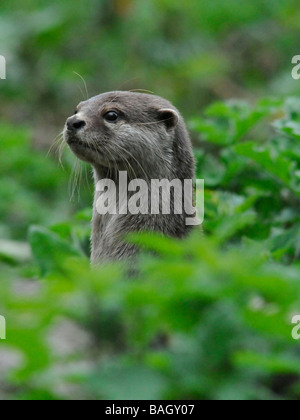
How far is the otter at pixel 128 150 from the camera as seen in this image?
5.58 m

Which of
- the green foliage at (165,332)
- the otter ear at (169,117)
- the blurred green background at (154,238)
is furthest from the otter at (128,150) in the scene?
the green foliage at (165,332)

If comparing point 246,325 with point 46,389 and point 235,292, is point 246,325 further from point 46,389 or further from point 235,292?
point 46,389

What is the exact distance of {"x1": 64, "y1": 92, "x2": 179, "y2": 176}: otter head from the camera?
18.5 feet

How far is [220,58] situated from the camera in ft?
A: 44.0

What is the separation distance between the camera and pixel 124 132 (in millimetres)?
5781

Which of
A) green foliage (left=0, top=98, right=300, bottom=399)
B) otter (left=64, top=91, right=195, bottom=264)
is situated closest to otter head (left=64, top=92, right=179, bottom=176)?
otter (left=64, top=91, right=195, bottom=264)

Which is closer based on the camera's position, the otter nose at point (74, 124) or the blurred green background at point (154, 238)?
the blurred green background at point (154, 238)

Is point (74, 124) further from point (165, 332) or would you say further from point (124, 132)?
point (165, 332)

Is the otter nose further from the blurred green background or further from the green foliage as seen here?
the green foliage

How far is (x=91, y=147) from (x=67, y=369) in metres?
2.68

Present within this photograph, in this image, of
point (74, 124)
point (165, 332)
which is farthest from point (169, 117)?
point (165, 332)

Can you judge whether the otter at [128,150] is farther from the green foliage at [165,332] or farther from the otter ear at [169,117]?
A: the green foliage at [165,332]

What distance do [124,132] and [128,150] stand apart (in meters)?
0.12

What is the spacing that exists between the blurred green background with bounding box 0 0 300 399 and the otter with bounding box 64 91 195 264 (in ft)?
0.76
